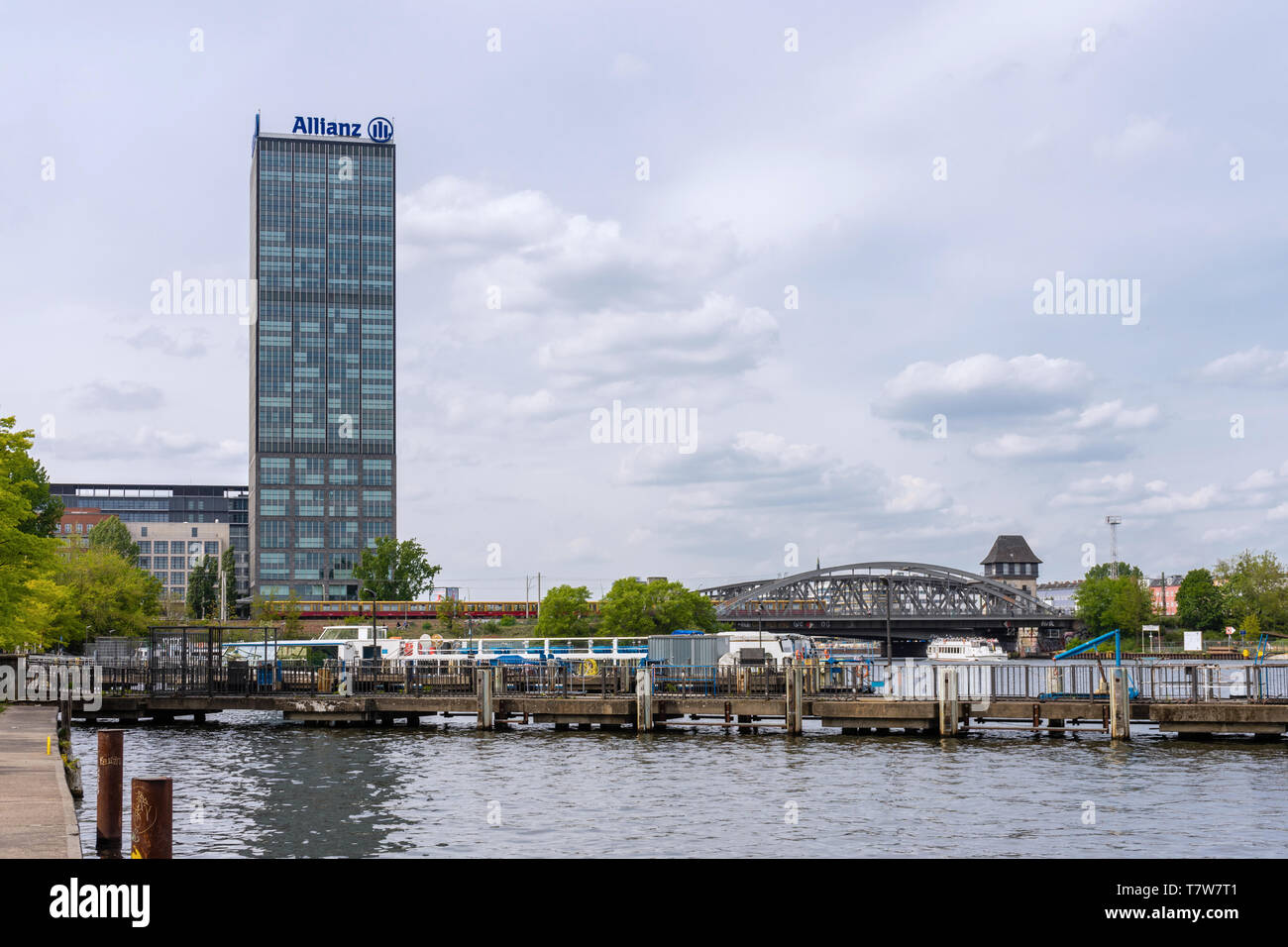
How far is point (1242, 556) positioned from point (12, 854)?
201 m

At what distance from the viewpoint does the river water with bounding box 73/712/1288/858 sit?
104ft

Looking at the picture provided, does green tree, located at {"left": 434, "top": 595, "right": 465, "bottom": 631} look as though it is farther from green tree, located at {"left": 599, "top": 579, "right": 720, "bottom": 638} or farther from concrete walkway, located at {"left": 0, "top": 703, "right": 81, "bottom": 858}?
concrete walkway, located at {"left": 0, "top": 703, "right": 81, "bottom": 858}

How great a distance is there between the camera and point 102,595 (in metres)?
98.5

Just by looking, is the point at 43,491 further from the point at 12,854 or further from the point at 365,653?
the point at 12,854

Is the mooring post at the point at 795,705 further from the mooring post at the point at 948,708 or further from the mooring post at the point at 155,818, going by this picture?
the mooring post at the point at 155,818

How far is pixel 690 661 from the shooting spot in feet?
289

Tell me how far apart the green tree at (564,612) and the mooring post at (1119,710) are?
93870 mm

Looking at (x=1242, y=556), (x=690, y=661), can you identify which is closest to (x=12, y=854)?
(x=690, y=661)

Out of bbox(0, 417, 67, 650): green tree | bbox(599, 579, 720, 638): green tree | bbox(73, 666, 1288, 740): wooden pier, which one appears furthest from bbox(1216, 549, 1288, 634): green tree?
bbox(0, 417, 67, 650): green tree

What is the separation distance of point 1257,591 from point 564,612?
105747mm

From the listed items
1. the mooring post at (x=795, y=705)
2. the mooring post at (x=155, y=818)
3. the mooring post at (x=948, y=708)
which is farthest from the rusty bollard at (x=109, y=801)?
the mooring post at (x=948, y=708)

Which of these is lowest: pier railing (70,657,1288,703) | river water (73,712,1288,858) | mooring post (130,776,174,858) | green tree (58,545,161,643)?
river water (73,712,1288,858)

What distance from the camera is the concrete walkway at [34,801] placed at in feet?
71.2

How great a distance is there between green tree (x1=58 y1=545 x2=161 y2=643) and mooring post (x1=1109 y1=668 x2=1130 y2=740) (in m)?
72.0
